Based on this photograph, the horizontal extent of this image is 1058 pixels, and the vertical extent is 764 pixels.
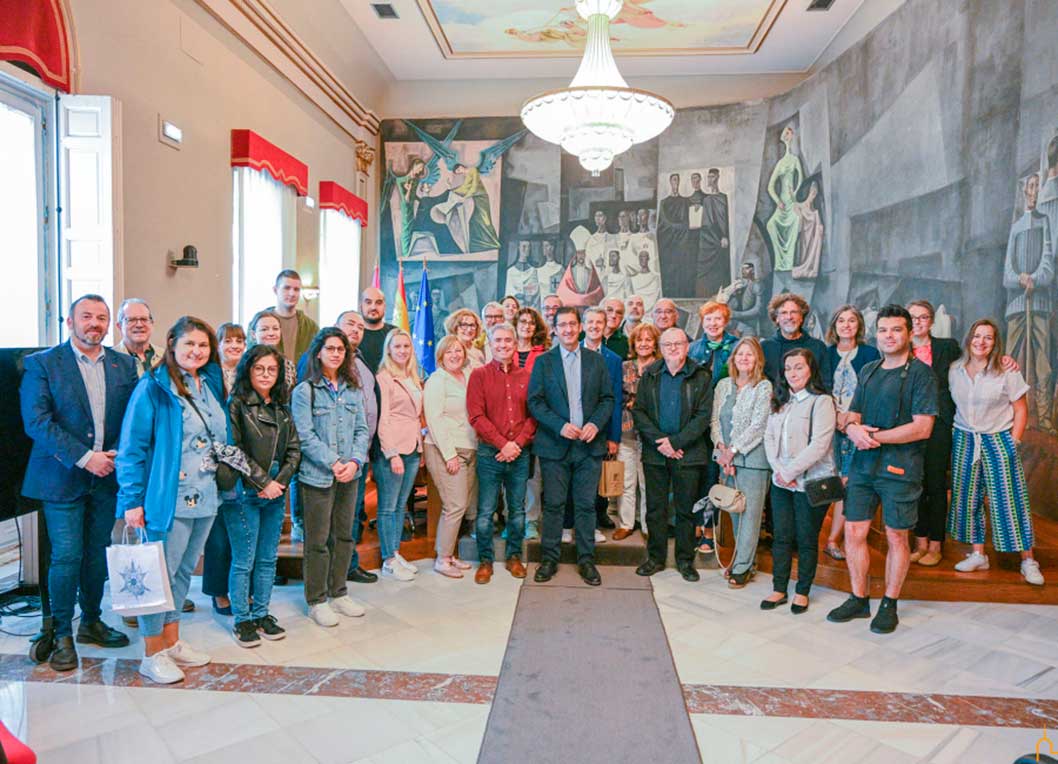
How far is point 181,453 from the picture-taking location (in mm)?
3352

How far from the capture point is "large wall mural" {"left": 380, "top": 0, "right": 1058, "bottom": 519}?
548cm

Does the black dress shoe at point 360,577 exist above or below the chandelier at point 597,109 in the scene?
below

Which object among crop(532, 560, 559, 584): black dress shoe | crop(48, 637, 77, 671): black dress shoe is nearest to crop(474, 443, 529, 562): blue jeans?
crop(532, 560, 559, 584): black dress shoe

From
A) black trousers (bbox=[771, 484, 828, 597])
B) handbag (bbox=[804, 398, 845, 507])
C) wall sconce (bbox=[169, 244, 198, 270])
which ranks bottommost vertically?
black trousers (bbox=[771, 484, 828, 597])

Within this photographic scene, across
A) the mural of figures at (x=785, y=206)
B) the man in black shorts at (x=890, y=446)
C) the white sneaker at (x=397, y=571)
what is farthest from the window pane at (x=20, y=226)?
the mural of figures at (x=785, y=206)

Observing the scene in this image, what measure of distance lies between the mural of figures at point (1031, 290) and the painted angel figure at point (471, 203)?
6623 mm

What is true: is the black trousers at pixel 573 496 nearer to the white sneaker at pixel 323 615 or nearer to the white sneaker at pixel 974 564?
the white sneaker at pixel 323 615

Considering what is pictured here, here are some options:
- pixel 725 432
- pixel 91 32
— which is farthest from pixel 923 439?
pixel 91 32

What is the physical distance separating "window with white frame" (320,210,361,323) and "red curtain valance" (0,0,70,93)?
179 inches

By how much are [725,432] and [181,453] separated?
11.3 ft

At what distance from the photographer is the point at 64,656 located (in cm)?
349

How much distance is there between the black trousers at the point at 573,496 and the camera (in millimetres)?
4820

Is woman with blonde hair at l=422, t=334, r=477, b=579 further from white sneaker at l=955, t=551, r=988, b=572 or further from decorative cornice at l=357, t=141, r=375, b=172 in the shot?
decorative cornice at l=357, t=141, r=375, b=172

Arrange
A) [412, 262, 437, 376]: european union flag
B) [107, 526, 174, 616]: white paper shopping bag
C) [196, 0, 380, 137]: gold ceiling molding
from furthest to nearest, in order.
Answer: [412, 262, 437, 376]: european union flag → [196, 0, 380, 137]: gold ceiling molding → [107, 526, 174, 616]: white paper shopping bag
